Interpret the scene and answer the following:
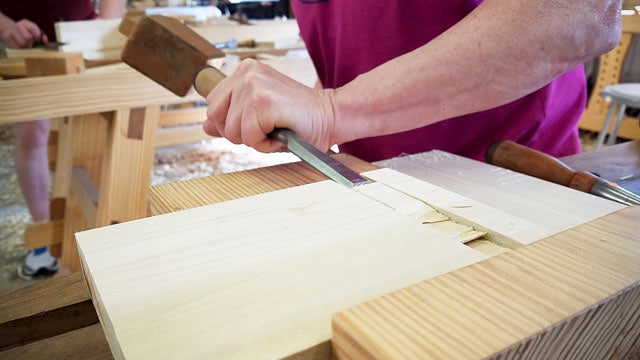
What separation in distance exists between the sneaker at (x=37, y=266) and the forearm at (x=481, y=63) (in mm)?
2231

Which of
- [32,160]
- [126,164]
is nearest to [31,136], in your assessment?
[32,160]

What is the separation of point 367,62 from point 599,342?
0.93 metres

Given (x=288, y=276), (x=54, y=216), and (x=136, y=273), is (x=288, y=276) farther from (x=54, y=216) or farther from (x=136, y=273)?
(x=54, y=216)

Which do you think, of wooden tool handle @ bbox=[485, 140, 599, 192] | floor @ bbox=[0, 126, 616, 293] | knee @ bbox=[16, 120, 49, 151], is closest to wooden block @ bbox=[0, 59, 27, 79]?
knee @ bbox=[16, 120, 49, 151]

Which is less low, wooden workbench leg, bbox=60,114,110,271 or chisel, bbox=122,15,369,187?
chisel, bbox=122,15,369,187

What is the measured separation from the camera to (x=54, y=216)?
213 cm

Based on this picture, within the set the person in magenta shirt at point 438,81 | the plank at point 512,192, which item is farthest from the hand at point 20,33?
the plank at point 512,192

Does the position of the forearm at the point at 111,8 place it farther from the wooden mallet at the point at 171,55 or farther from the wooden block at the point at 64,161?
the wooden mallet at the point at 171,55

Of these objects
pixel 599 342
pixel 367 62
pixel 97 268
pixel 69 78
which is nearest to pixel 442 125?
pixel 367 62

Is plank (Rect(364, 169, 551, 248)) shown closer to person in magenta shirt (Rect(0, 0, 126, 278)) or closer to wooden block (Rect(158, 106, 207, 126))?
person in magenta shirt (Rect(0, 0, 126, 278))

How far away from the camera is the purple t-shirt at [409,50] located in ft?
3.57

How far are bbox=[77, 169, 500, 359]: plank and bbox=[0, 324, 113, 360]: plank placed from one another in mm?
141

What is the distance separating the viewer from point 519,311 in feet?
1.03

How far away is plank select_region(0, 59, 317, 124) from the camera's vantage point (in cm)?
117
